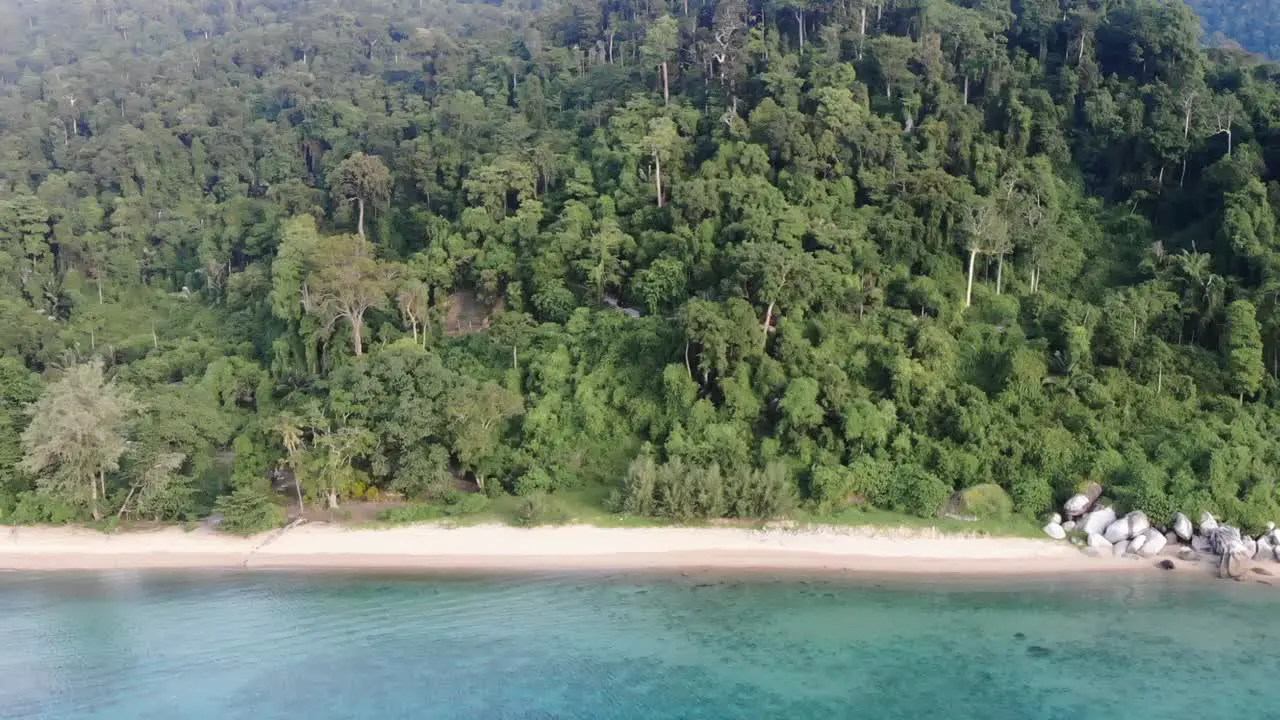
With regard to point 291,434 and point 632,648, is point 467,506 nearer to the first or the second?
point 291,434

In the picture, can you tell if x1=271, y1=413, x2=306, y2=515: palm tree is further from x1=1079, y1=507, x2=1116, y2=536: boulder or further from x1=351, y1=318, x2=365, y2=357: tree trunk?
A: x1=1079, y1=507, x2=1116, y2=536: boulder

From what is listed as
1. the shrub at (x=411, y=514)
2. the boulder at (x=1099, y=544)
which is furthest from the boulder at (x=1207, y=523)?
the shrub at (x=411, y=514)

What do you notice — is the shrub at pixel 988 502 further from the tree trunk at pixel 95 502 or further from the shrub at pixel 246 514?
the tree trunk at pixel 95 502

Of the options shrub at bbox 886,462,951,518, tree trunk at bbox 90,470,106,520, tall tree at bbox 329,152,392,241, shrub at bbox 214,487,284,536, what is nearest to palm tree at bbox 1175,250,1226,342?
shrub at bbox 886,462,951,518

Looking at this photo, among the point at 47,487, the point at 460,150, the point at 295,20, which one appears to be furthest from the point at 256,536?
the point at 295,20

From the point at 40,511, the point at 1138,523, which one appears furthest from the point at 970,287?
the point at 40,511

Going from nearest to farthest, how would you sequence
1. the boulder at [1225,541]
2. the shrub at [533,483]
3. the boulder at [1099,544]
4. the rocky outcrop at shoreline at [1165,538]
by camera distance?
1. the boulder at [1225,541]
2. the rocky outcrop at shoreline at [1165,538]
3. the boulder at [1099,544]
4. the shrub at [533,483]

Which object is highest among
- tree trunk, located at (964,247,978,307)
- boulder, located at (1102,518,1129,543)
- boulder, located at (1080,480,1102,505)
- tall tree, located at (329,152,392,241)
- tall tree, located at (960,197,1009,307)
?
tall tree, located at (329,152,392,241)
